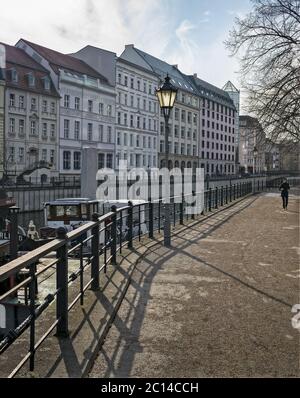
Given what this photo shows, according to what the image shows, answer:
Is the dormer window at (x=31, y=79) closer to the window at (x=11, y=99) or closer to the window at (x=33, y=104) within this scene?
the window at (x=33, y=104)

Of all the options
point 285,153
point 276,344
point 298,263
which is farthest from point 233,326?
point 285,153

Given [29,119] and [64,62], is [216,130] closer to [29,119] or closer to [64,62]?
[64,62]

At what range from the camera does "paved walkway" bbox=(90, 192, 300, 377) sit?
14.0 feet

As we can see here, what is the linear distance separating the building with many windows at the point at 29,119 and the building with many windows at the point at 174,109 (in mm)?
20088

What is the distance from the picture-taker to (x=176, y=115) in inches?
3524

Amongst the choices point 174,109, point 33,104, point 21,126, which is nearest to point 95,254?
point 21,126

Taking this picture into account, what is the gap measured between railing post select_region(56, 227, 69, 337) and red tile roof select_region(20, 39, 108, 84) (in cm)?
5473

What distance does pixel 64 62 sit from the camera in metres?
60.3

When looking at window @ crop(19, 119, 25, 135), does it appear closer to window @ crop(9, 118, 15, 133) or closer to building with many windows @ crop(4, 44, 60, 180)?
building with many windows @ crop(4, 44, 60, 180)

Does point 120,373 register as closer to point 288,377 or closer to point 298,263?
point 288,377

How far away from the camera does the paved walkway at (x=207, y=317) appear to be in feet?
14.0

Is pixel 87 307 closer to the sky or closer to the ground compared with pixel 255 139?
closer to the ground

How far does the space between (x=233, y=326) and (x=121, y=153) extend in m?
64.0

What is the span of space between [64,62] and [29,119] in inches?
491
